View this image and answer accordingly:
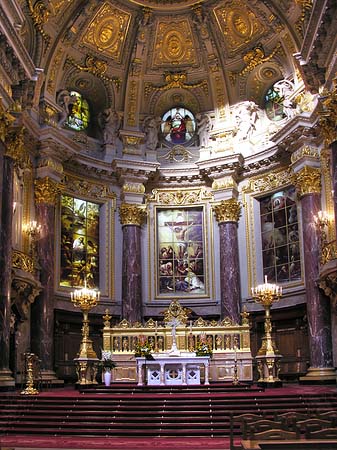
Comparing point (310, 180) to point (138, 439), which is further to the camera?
point (310, 180)

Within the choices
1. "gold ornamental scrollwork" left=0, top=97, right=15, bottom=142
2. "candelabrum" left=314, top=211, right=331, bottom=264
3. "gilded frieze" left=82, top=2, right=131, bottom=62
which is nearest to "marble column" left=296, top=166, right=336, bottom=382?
"candelabrum" left=314, top=211, right=331, bottom=264

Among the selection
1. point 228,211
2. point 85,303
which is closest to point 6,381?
point 85,303

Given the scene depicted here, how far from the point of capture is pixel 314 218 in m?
23.7

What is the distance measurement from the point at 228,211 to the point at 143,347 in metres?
8.85

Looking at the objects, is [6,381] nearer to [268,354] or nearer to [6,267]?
[6,267]

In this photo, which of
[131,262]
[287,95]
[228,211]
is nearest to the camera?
[287,95]

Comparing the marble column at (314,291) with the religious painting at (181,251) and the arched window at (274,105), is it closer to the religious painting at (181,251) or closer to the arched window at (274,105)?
the arched window at (274,105)

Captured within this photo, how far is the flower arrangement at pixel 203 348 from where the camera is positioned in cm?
2045

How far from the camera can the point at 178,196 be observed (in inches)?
1160

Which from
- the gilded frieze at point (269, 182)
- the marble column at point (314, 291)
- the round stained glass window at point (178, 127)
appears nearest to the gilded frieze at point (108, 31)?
the round stained glass window at point (178, 127)

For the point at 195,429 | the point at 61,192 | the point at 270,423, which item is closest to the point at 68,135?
the point at 61,192

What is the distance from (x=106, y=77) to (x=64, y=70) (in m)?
2.37

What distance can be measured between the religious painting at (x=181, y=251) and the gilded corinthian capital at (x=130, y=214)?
1345 millimetres

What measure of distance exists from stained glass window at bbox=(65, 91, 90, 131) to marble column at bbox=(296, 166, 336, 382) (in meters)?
10.3
